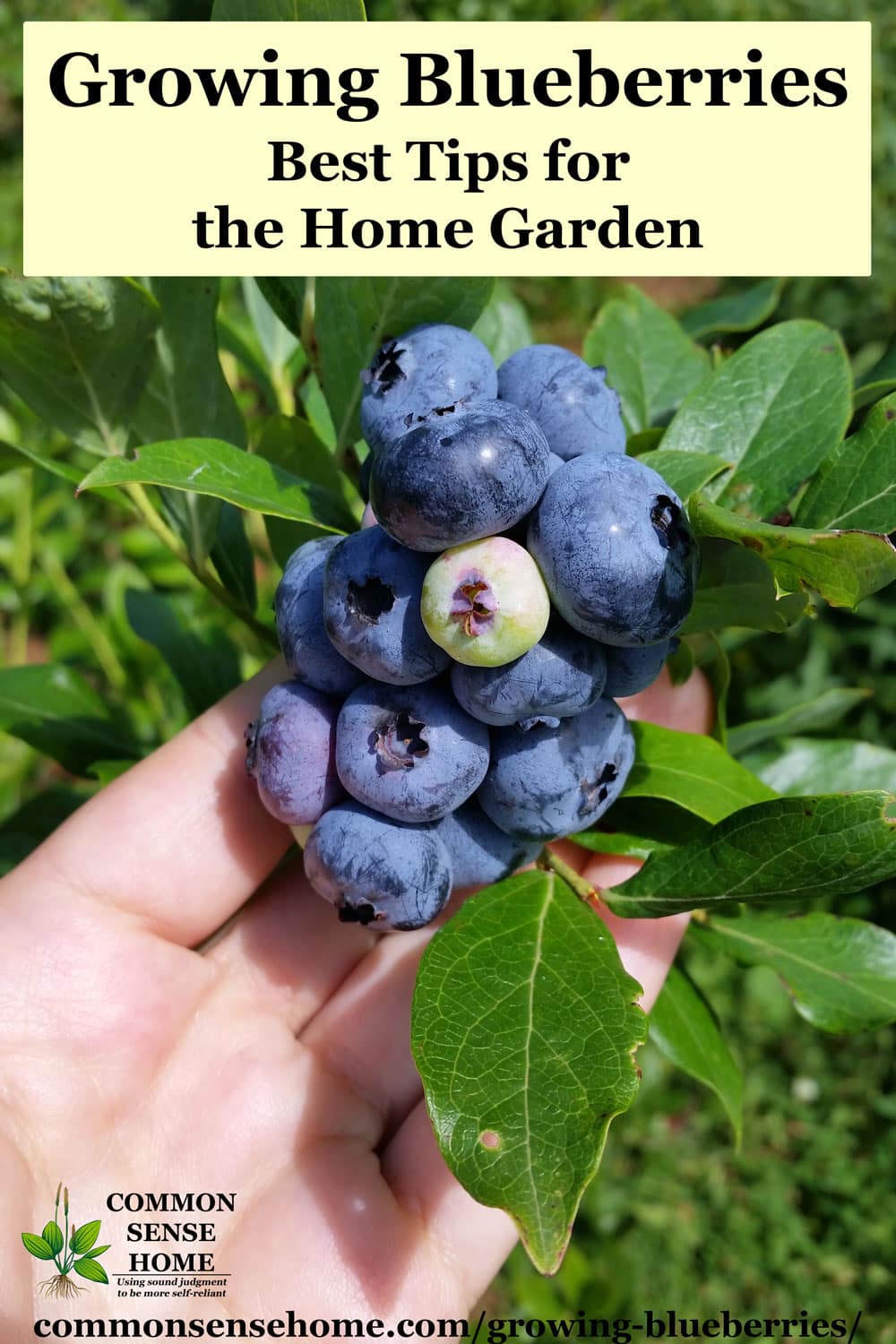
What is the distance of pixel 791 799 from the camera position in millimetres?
1021

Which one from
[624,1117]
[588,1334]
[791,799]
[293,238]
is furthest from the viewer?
[624,1117]

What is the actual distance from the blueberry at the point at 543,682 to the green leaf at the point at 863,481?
0.27 metres

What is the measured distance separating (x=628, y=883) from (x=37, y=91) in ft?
4.18

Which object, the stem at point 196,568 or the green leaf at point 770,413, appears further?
the stem at point 196,568

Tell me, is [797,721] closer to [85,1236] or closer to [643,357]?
[643,357]

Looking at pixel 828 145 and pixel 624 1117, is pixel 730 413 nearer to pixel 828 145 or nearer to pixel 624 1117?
pixel 828 145

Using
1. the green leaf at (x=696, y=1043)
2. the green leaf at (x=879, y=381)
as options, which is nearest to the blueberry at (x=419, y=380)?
the green leaf at (x=879, y=381)

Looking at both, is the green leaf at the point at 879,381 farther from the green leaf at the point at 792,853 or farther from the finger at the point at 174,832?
the finger at the point at 174,832

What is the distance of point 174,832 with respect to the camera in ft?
4.96

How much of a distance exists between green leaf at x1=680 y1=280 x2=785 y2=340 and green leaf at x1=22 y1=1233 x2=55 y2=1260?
1513mm

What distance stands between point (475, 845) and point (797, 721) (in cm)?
73

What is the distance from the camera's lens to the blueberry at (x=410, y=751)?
1001 millimetres

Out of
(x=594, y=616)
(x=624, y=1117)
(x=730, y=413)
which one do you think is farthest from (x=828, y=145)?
(x=624, y=1117)

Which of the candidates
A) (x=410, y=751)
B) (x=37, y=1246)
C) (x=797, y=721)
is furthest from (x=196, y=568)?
(x=797, y=721)
